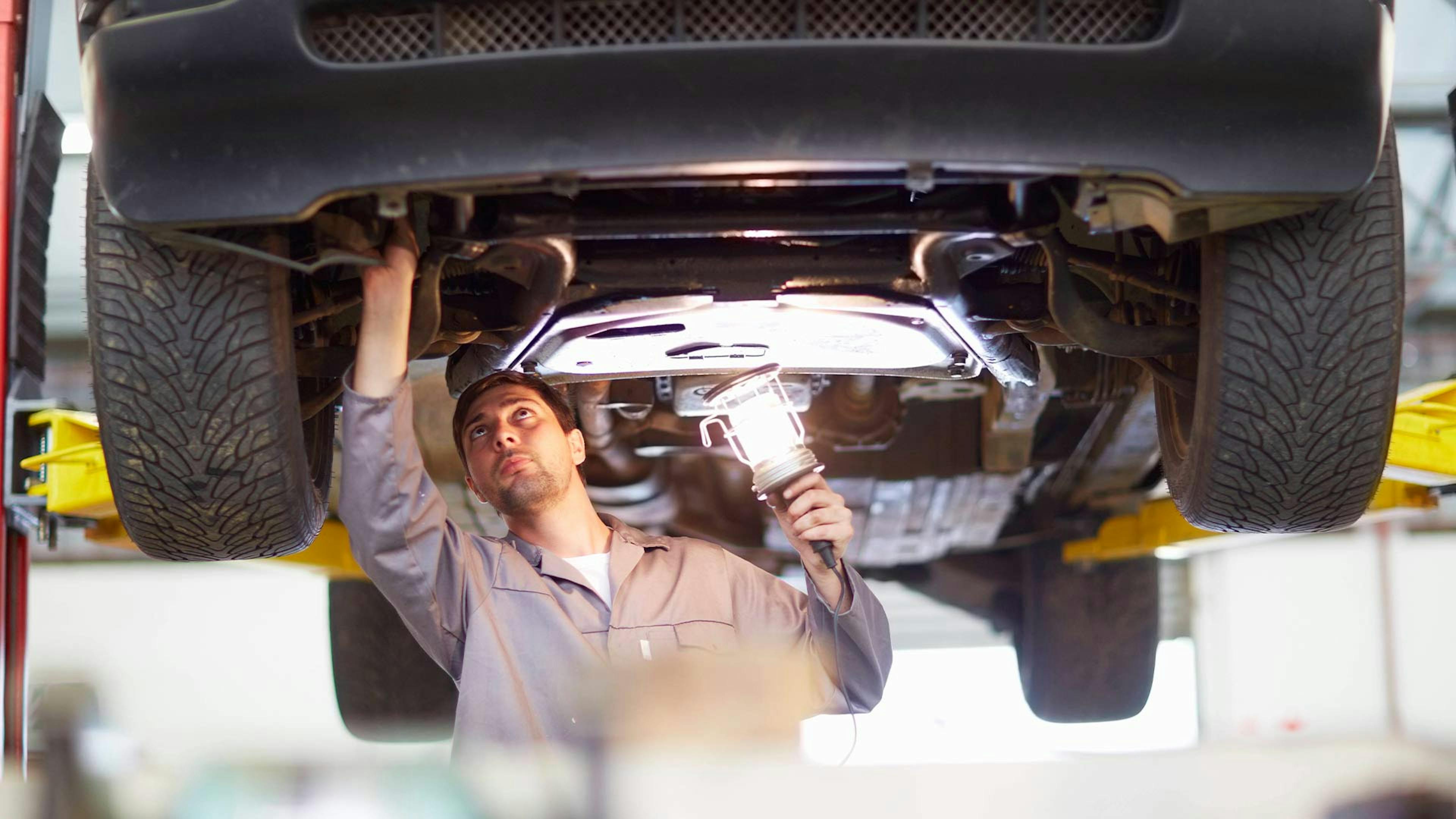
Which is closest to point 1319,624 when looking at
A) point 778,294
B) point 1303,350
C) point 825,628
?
point 825,628

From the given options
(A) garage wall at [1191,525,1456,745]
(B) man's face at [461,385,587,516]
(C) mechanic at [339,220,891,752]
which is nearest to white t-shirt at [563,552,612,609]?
(C) mechanic at [339,220,891,752]

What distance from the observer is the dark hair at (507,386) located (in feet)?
7.84

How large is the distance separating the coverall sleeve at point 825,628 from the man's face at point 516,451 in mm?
308

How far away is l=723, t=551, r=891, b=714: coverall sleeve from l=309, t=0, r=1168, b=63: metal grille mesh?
2.87 ft

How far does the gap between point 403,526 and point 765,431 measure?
50 cm

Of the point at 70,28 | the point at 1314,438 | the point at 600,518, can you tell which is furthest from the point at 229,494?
the point at 70,28

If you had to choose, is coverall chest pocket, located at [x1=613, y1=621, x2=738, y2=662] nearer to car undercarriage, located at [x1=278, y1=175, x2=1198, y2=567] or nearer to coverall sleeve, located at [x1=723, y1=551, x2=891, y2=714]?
coverall sleeve, located at [x1=723, y1=551, x2=891, y2=714]

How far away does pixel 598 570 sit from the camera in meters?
2.38

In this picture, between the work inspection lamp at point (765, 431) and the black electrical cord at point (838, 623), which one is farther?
the black electrical cord at point (838, 623)

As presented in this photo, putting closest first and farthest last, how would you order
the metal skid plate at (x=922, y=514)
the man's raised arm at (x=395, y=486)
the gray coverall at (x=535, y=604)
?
the man's raised arm at (x=395, y=486) < the gray coverall at (x=535, y=604) < the metal skid plate at (x=922, y=514)

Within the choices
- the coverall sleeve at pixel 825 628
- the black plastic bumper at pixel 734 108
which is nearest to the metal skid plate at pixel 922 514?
the coverall sleeve at pixel 825 628

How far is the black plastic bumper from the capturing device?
1530 millimetres

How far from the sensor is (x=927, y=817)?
0.89 m

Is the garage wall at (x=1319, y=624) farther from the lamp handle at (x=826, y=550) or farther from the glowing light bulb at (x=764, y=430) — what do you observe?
the glowing light bulb at (x=764, y=430)
